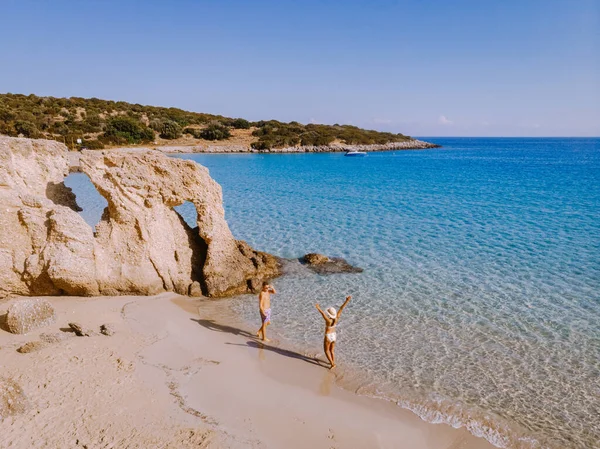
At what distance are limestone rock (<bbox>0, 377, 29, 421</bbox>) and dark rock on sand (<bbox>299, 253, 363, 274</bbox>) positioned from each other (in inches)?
353

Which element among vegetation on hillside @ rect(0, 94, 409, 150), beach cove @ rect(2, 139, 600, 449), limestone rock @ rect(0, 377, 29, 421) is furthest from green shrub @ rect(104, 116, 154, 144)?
limestone rock @ rect(0, 377, 29, 421)

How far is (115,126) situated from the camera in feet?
191

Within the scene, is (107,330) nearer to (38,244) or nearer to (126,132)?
(38,244)

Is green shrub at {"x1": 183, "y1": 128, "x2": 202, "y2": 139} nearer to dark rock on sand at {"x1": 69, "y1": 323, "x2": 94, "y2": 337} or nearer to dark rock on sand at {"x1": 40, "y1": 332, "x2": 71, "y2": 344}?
dark rock on sand at {"x1": 69, "y1": 323, "x2": 94, "y2": 337}

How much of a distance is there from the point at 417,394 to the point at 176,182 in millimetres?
8613

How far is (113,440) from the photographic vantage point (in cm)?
564

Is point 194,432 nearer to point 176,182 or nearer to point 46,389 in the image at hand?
point 46,389

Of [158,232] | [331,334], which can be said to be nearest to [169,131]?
[158,232]

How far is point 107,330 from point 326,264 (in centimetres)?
767

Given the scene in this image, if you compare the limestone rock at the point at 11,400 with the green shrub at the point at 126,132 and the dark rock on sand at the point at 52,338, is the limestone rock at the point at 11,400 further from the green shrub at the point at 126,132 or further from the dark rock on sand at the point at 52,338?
the green shrub at the point at 126,132

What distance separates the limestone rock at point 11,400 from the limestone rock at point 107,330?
2.42 meters

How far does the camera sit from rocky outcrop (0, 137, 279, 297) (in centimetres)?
1022

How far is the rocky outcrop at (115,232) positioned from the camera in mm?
10219

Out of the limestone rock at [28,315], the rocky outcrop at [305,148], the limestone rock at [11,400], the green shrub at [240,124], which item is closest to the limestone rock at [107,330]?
the limestone rock at [28,315]
